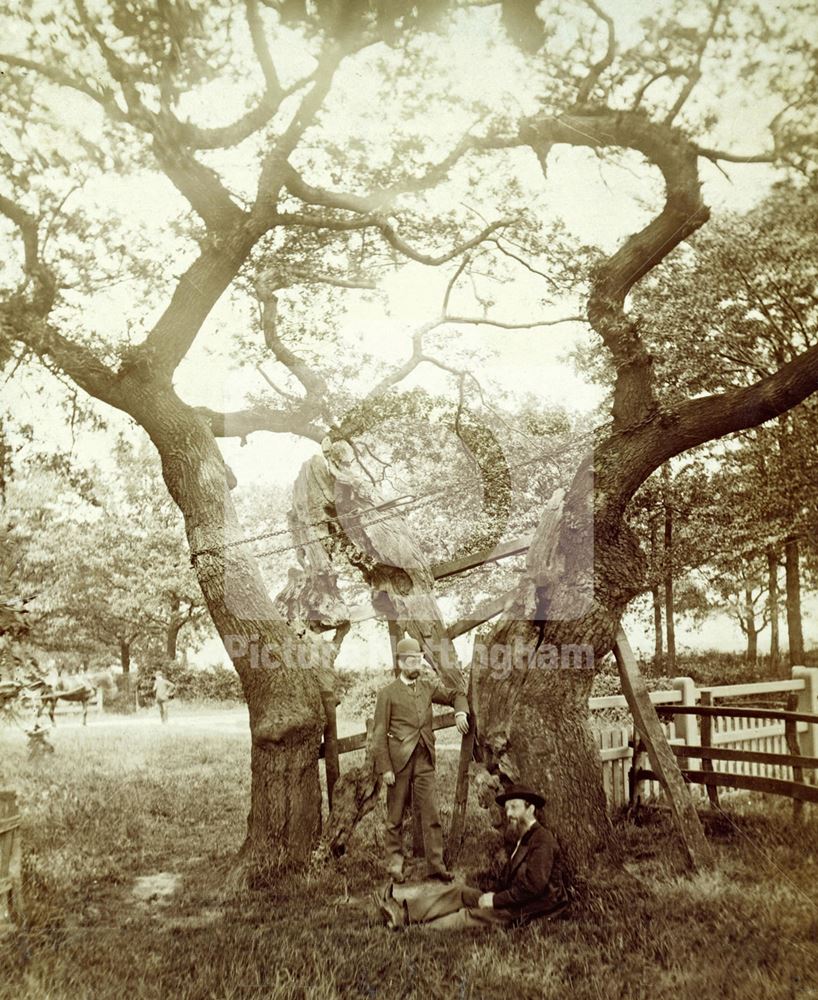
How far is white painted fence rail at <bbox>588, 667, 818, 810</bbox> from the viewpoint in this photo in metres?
7.68

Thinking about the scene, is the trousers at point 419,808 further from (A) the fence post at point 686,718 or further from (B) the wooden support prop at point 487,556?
(A) the fence post at point 686,718

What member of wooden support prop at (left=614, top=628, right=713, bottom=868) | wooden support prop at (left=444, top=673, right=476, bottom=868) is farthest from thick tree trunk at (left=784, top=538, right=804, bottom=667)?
wooden support prop at (left=444, top=673, right=476, bottom=868)

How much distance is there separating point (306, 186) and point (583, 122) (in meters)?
2.98

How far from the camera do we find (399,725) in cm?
635

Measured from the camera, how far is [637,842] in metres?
6.77

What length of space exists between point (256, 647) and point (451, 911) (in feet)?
9.53

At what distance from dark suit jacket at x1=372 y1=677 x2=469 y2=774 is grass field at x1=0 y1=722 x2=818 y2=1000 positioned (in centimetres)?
98

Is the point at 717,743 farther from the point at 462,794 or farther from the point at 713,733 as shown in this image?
the point at 462,794

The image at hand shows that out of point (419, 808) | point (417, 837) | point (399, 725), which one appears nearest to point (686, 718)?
point (417, 837)

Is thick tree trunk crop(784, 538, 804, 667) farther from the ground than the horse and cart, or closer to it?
farther from the ground

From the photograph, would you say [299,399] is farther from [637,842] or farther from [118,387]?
[637,842]

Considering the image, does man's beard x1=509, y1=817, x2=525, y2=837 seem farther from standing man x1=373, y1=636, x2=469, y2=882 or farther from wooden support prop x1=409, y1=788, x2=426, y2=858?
Result: wooden support prop x1=409, y1=788, x2=426, y2=858

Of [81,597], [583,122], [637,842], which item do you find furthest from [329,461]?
[81,597]

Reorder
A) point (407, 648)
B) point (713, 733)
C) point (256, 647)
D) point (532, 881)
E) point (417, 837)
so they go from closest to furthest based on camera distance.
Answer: point (532, 881), point (407, 648), point (417, 837), point (256, 647), point (713, 733)
